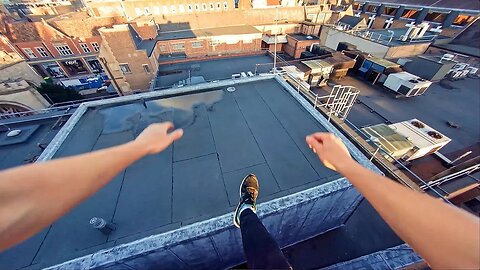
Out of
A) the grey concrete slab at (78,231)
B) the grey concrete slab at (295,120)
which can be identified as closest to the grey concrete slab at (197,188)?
the grey concrete slab at (78,231)

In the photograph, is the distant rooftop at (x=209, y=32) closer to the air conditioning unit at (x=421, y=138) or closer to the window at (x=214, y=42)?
the window at (x=214, y=42)

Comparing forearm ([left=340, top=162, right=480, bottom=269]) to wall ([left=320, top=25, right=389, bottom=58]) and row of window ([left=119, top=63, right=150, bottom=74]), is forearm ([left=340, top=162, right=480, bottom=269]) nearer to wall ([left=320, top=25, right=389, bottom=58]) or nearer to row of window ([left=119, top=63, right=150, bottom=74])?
row of window ([left=119, top=63, right=150, bottom=74])

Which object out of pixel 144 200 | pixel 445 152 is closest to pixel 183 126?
pixel 144 200

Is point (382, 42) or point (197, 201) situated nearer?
point (197, 201)

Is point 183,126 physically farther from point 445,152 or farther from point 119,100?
point 445,152

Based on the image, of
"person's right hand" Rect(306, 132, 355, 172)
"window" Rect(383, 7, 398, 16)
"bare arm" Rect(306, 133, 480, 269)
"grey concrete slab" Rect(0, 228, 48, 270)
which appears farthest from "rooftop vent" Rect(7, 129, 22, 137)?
"window" Rect(383, 7, 398, 16)

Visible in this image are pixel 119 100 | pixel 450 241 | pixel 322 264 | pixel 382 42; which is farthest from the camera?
pixel 382 42

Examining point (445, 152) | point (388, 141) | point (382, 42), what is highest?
point (382, 42)
